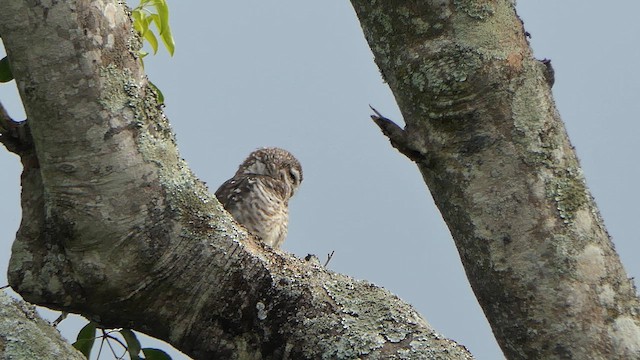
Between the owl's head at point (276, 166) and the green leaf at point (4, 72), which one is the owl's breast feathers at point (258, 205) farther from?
the green leaf at point (4, 72)

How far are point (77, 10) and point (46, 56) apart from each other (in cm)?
12

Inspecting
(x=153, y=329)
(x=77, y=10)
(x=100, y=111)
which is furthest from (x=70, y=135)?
(x=153, y=329)

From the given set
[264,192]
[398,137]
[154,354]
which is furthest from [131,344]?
[264,192]

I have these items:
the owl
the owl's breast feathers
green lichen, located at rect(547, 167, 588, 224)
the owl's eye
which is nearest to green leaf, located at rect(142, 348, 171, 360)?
green lichen, located at rect(547, 167, 588, 224)

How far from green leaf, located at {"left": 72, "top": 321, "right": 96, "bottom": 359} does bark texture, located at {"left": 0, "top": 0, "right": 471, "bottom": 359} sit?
2.31ft

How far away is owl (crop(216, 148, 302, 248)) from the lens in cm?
585

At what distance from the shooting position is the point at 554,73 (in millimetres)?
2184

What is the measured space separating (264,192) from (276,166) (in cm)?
54

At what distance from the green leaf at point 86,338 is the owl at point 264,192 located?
2.31m

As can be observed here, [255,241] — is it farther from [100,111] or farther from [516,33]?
[516,33]

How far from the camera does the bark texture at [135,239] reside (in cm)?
216

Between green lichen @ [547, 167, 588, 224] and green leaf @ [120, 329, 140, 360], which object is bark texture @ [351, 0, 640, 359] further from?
green leaf @ [120, 329, 140, 360]

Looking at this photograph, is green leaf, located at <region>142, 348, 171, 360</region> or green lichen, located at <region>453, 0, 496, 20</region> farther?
green leaf, located at <region>142, 348, 171, 360</region>

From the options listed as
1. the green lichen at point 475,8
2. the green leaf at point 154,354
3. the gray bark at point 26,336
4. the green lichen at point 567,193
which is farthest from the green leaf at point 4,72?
the green lichen at point 567,193
